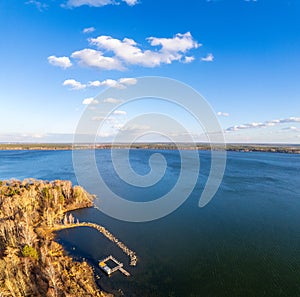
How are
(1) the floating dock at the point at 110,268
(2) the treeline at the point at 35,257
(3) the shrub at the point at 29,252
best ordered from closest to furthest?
(2) the treeline at the point at 35,257 < (3) the shrub at the point at 29,252 < (1) the floating dock at the point at 110,268

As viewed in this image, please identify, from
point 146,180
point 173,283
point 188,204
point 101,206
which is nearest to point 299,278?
point 173,283

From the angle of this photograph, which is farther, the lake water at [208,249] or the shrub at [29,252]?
the shrub at [29,252]

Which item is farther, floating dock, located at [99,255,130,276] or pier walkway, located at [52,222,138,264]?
pier walkway, located at [52,222,138,264]

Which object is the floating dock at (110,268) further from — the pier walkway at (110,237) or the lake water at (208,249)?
the pier walkway at (110,237)

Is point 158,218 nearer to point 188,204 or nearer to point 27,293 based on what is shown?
point 188,204

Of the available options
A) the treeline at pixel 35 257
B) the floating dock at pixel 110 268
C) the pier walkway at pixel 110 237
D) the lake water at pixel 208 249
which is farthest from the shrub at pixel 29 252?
the pier walkway at pixel 110 237

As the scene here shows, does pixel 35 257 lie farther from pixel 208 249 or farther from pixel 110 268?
pixel 208 249

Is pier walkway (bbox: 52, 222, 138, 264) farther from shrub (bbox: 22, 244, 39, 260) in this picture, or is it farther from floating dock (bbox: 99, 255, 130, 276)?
shrub (bbox: 22, 244, 39, 260)

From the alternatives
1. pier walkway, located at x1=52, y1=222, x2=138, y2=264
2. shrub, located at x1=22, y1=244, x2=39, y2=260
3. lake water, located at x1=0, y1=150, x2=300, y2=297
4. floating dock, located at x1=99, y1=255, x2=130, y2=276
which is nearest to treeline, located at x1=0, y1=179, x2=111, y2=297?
shrub, located at x1=22, y1=244, x2=39, y2=260

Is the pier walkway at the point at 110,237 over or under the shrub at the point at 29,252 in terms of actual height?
under
